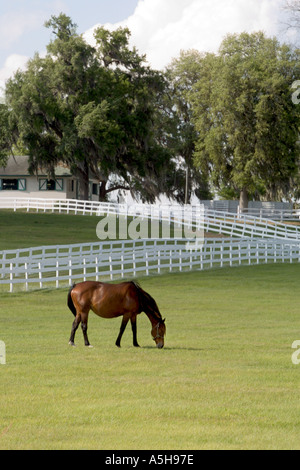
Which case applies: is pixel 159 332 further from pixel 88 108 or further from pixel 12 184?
pixel 12 184

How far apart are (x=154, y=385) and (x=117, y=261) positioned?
64.0 ft

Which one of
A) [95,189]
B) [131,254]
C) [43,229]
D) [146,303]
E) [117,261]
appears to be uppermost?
[95,189]

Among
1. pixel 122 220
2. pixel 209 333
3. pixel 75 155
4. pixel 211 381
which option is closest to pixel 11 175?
pixel 75 155

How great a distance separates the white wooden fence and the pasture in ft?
24.6

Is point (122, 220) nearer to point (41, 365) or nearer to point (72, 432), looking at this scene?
point (41, 365)

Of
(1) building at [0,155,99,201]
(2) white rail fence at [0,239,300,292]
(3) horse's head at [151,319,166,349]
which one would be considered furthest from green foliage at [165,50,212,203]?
(3) horse's head at [151,319,166,349]

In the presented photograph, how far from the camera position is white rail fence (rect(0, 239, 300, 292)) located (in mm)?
25953

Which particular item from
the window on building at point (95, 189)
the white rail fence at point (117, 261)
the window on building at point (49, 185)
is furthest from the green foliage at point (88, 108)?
the white rail fence at point (117, 261)

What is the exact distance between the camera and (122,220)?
168 feet

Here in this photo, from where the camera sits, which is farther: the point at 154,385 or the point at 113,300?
the point at 113,300

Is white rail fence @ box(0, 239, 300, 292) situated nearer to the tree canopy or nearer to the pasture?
the pasture

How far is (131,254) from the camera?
1184 inches

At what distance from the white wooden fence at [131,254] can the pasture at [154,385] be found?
24.6 ft

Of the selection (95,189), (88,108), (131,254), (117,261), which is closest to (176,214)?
(88,108)
